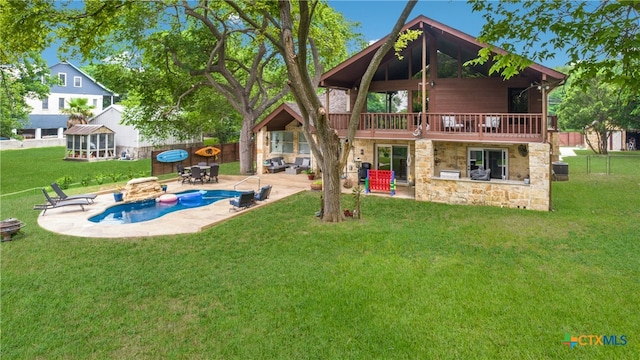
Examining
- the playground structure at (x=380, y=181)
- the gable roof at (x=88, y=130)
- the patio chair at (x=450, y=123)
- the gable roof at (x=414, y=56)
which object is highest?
the gable roof at (x=414, y=56)

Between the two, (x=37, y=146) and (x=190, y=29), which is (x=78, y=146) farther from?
(x=190, y=29)

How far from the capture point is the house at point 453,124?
14.1 m

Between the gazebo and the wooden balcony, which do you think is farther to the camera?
the gazebo

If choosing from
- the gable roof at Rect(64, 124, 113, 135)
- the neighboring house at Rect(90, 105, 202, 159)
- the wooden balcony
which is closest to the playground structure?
the wooden balcony

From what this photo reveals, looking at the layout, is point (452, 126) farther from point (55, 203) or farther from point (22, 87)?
point (22, 87)

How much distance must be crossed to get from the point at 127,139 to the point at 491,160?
31629mm

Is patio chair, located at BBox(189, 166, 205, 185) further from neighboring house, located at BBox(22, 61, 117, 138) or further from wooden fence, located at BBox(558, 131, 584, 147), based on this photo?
wooden fence, located at BBox(558, 131, 584, 147)

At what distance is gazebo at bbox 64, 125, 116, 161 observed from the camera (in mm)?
33375

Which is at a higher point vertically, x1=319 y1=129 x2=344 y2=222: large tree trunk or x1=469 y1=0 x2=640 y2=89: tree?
x1=469 y1=0 x2=640 y2=89: tree

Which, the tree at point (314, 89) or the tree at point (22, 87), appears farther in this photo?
the tree at point (22, 87)

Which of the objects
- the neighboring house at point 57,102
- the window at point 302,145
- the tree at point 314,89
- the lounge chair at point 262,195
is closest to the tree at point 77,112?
the neighboring house at point 57,102

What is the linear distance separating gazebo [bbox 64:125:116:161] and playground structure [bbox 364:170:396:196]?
90.2 feet

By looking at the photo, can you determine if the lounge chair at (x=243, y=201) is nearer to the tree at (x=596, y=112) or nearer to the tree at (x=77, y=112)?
the tree at (x=596, y=112)

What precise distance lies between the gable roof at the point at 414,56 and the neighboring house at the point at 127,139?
68.9 feet
